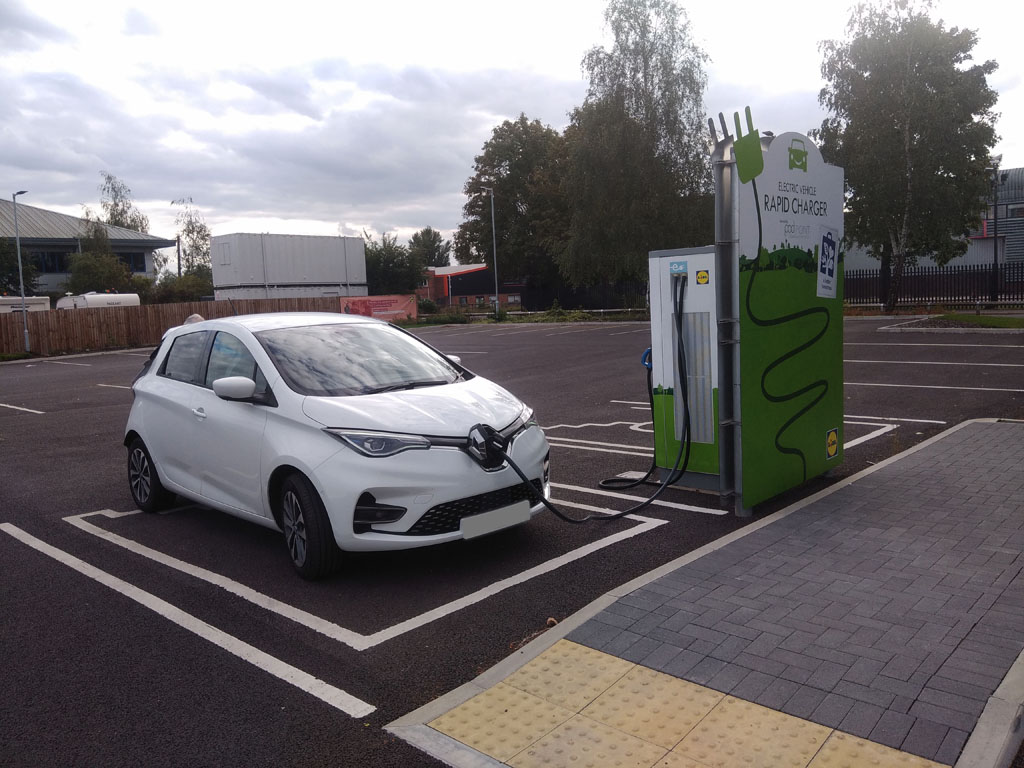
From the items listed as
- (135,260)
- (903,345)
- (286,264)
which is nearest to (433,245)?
(135,260)

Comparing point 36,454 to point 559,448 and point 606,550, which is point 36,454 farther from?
point 606,550

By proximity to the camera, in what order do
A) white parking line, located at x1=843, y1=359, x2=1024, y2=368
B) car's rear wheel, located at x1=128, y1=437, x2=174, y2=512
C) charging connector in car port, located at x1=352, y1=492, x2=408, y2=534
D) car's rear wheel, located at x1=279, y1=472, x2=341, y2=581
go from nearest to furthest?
charging connector in car port, located at x1=352, y1=492, x2=408, y2=534 → car's rear wheel, located at x1=279, y1=472, x2=341, y2=581 → car's rear wheel, located at x1=128, y1=437, x2=174, y2=512 → white parking line, located at x1=843, y1=359, x2=1024, y2=368

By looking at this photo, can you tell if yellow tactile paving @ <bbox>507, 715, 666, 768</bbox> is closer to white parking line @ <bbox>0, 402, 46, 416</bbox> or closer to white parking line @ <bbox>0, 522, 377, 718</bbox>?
white parking line @ <bbox>0, 522, 377, 718</bbox>

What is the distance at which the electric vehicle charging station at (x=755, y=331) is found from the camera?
233 inches

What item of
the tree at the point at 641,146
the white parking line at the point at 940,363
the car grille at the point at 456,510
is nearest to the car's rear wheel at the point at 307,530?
the car grille at the point at 456,510

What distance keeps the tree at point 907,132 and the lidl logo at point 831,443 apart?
2805cm

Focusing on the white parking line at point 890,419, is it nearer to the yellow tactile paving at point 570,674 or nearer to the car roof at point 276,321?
the car roof at point 276,321

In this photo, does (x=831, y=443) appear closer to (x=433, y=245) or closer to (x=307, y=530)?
(x=307, y=530)

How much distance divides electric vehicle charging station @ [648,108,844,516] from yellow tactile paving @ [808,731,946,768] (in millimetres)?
3194

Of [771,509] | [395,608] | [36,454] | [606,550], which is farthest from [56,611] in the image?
[36,454]

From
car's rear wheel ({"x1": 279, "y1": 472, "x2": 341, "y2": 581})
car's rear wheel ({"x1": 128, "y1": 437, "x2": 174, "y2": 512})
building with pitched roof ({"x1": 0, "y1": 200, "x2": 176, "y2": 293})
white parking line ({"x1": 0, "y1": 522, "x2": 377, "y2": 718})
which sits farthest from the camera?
building with pitched roof ({"x1": 0, "y1": 200, "x2": 176, "y2": 293})

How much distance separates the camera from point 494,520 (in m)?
5.09

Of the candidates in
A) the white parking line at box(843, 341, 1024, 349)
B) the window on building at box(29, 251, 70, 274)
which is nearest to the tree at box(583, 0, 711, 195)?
the white parking line at box(843, 341, 1024, 349)

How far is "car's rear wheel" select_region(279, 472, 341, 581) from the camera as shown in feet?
16.2
